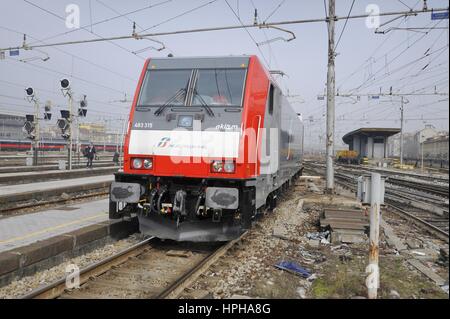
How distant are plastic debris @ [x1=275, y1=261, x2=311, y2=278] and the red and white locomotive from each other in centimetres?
84

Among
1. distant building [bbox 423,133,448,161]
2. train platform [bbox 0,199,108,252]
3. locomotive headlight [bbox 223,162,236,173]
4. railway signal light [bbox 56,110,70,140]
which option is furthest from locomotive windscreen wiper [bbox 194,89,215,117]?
railway signal light [bbox 56,110,70,140]

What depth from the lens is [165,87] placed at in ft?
24.0

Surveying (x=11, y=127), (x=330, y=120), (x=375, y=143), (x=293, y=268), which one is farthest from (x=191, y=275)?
(x=11, y=127)

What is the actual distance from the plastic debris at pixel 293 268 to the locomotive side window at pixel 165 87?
3.14 m

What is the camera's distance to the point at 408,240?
25.9ft

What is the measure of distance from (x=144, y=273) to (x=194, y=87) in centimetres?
330

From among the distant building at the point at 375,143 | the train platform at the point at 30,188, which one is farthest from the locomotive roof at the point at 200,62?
the distant building at the point at 375,143

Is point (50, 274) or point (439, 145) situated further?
point (439, 145)

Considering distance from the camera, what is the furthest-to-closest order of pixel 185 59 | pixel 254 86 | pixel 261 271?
pixel 185 59, pixel 254 86, pixel 261 271

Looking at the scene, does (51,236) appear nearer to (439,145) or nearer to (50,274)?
(50,274)
